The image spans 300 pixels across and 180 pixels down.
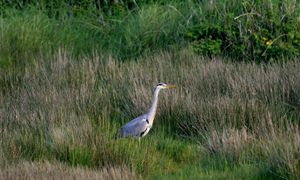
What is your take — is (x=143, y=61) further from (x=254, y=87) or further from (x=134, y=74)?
(x=254, y=87)

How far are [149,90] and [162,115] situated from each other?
688 mm

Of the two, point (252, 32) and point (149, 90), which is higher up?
point (252, 32)

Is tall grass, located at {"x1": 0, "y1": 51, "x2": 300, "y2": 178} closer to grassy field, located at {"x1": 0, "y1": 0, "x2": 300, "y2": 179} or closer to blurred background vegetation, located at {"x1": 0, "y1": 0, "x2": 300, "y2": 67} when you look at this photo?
grassy field, located at {"x1": 0, "y1": 0, "x2": 300, "y2": 179}

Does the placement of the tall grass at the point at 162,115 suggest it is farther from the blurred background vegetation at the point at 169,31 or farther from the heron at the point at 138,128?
the blurred background vegetation at the point at 169,31

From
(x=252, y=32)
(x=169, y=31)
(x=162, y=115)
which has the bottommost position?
(x=162, y=115)

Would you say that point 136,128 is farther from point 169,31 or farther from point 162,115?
point 169,31

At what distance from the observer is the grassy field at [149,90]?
30.9 ft

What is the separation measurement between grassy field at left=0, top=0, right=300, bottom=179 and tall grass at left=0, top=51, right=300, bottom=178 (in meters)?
0.02

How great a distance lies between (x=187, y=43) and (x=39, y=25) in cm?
279

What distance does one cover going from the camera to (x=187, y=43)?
14930 mm

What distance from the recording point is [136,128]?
10.4 meters

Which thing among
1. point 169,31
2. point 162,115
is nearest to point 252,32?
point 169,31

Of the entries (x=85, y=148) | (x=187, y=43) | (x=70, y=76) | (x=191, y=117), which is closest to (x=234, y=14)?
(x=187, y=43)

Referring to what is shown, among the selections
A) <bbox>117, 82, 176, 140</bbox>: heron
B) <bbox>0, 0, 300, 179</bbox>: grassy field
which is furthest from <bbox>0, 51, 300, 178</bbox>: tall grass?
<bbox>117, 82, 176, 140</bbox>: heron
